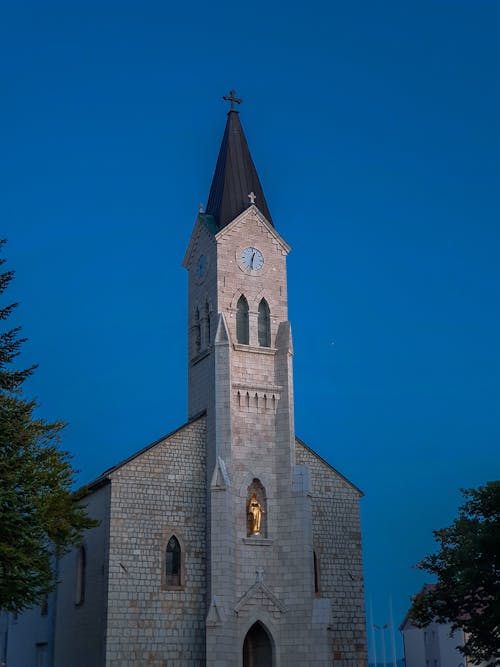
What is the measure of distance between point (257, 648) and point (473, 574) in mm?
10222

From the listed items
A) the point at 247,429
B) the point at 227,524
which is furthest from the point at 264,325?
the point at 227,524

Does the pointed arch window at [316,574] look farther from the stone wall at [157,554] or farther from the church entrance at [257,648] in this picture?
the stone wall at [157,554]

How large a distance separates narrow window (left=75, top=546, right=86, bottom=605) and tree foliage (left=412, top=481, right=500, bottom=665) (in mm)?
13834

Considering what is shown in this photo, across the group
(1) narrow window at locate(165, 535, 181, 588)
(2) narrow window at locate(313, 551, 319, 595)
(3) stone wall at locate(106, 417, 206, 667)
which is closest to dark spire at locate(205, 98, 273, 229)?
(3) stone wall at locate(106, 417, 206, 667)

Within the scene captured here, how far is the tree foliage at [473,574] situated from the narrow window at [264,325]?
35.7 feet

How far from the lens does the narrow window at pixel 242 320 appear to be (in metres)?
39.6

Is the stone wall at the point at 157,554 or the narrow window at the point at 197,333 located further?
the narrow window at the point at 197,333

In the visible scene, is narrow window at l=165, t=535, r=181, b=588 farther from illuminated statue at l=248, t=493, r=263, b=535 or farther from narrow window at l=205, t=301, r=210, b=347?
narrow window at l=205, t=301, r=210, b=347

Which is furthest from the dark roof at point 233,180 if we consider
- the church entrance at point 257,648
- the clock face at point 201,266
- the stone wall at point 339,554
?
the church entrance at point 257,648

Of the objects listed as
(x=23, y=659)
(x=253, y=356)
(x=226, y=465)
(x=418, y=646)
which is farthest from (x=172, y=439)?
(x=418, y=646)

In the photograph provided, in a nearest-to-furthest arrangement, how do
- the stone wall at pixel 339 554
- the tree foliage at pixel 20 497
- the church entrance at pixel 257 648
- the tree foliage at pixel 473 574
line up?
the tree foliage at pixel 20 497, the tree foliage at pixel 473 574, the church entrance at pixel 257 648, the stone wall at pixel 339 554

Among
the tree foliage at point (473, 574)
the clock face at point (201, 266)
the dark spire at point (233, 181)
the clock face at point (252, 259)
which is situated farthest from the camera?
the dark spire at point (233, 181)

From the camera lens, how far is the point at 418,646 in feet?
232

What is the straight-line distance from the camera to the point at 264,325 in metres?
40.3
